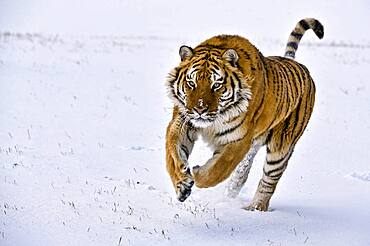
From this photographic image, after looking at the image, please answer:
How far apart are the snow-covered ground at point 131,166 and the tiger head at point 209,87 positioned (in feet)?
2.91

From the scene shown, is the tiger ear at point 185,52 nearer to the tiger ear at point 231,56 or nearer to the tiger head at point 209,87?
the tiger head at point 209,87

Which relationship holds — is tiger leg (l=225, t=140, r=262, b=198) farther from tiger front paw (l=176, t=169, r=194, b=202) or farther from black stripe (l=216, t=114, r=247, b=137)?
tiger front paw (l=176, t=169, r=194, b=202)

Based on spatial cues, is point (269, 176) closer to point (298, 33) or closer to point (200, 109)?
point (200, 109)

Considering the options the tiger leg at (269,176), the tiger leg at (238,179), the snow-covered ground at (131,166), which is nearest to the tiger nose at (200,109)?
the snow-covered ground at (131,166)

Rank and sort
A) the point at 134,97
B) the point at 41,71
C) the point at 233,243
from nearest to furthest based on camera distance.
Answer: the point at 233,243, the point at 134,97, the point at 41,71

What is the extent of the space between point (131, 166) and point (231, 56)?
267 cm

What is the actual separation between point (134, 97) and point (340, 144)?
5.19 meters

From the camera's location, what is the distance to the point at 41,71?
14.9 meters

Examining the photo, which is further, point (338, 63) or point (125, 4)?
point (125, 4)

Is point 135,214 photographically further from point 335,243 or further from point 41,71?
point 41,71

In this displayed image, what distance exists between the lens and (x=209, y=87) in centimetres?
444

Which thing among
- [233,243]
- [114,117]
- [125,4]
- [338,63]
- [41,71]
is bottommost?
[233,243]

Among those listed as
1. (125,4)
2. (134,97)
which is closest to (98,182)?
(134,97)

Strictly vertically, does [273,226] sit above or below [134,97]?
below
